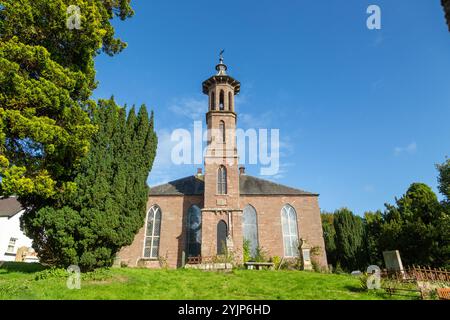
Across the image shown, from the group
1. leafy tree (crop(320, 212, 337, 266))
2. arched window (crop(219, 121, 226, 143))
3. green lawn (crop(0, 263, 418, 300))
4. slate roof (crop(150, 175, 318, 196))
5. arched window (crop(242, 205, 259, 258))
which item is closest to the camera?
green lawn (crop(0, 263, 418, 300))

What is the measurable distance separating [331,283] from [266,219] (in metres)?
12.8

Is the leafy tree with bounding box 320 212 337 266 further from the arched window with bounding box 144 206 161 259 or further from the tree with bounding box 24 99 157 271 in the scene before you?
the tree with bounding box 24 99 157 271

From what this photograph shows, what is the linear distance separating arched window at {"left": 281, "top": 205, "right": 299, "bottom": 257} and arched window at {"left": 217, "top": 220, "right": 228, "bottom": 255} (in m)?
5.47

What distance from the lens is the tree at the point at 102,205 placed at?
1077 centimetres

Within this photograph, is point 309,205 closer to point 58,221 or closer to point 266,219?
point 266,219

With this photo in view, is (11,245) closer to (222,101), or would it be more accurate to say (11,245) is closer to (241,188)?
(241,188)

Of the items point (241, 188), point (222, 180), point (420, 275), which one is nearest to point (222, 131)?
point (222, 180)

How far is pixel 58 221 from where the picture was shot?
10.6 meters

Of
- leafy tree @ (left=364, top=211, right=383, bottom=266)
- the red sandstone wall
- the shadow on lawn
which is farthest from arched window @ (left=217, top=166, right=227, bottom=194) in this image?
leafy tree @ (left=364, top=211, right=383, bottom=266)

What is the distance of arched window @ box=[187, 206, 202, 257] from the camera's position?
76.7 feet

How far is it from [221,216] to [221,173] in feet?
12.9

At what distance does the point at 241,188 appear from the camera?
2684cm

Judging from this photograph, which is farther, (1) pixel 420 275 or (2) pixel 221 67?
(2) pixel 221 67
